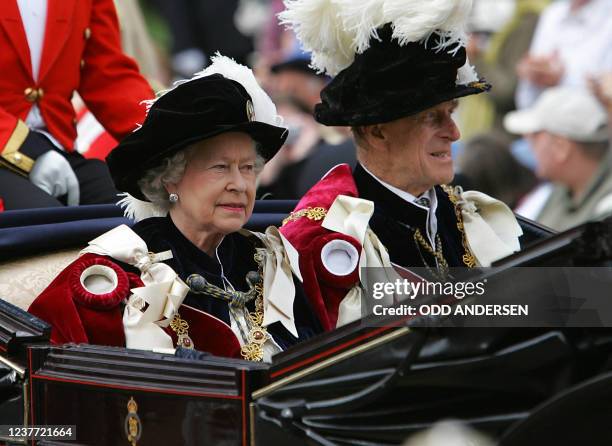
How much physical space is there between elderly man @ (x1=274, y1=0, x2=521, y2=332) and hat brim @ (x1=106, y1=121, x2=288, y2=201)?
1.15ft

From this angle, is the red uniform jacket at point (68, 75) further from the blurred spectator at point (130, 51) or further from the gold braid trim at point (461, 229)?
the gold braid trim at point (461, 229)

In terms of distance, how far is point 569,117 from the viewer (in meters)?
6.12

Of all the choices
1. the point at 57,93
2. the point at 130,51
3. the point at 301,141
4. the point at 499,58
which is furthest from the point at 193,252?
the point at 499,58

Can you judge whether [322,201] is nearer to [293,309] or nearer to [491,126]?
[293,309]

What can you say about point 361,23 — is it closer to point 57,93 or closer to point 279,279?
point 279,279

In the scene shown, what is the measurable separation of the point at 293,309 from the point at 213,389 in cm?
77

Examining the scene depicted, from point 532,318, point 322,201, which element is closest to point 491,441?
point 532,318

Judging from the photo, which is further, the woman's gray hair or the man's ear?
the man's ear

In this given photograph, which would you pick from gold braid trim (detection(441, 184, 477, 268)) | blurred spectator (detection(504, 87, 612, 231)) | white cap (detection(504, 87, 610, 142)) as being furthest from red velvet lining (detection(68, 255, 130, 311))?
white cap (detection(504, 87, 610, 142))

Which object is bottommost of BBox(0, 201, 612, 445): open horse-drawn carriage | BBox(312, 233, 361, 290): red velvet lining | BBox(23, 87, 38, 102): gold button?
BBox(0, 201, 612, 445): open horse-drawn carriage

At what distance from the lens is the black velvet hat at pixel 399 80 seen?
3771mm

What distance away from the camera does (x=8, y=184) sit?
13.2 feet

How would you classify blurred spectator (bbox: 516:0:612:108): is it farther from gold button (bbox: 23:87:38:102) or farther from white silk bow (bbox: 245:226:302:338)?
white silk bow (bbox: 245:226:302:338)

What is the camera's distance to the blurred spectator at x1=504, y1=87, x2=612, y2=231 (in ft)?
19.7
